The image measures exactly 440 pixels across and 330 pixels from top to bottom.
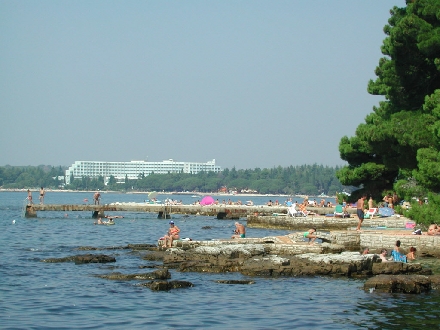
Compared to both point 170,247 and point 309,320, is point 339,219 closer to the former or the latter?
point 170,247

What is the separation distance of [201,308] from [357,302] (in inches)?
152

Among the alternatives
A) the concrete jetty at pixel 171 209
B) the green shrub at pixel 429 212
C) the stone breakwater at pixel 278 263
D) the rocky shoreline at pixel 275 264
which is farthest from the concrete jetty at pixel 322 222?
the concrete jetty at pixel 171 209

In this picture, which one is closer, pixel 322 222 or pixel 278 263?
pixel 278 263

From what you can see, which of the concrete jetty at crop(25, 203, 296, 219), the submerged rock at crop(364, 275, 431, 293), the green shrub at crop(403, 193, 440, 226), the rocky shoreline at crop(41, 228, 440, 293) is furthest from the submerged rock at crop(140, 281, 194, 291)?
the concrete jetty at crop(25, 203, 296, 219)

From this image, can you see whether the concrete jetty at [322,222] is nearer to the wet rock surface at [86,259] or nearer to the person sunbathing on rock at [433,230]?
the person sunbathing on rock at [433,230]

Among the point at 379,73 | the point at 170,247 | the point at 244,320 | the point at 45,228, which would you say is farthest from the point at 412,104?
the point at 45,228

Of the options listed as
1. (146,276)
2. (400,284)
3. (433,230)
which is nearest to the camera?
(400,284)

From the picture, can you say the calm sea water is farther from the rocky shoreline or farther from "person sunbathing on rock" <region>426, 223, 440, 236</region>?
"person sunbathing on rock" <region>426, 223, 440, 236</region>

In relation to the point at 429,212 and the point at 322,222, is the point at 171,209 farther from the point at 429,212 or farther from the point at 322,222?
the point at 429,212

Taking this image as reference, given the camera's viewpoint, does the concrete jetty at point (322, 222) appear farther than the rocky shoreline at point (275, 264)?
Yes

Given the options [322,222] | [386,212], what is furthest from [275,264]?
[322,222]

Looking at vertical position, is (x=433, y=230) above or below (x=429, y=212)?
below

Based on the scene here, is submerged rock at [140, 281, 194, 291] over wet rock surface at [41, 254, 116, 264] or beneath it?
beneath

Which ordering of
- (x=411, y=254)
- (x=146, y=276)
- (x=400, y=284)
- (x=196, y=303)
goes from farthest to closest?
1. (x=411, y=254)
2. (x=146, y=276)
3. (x=400, y=284)
4. (x=196, y=303)
